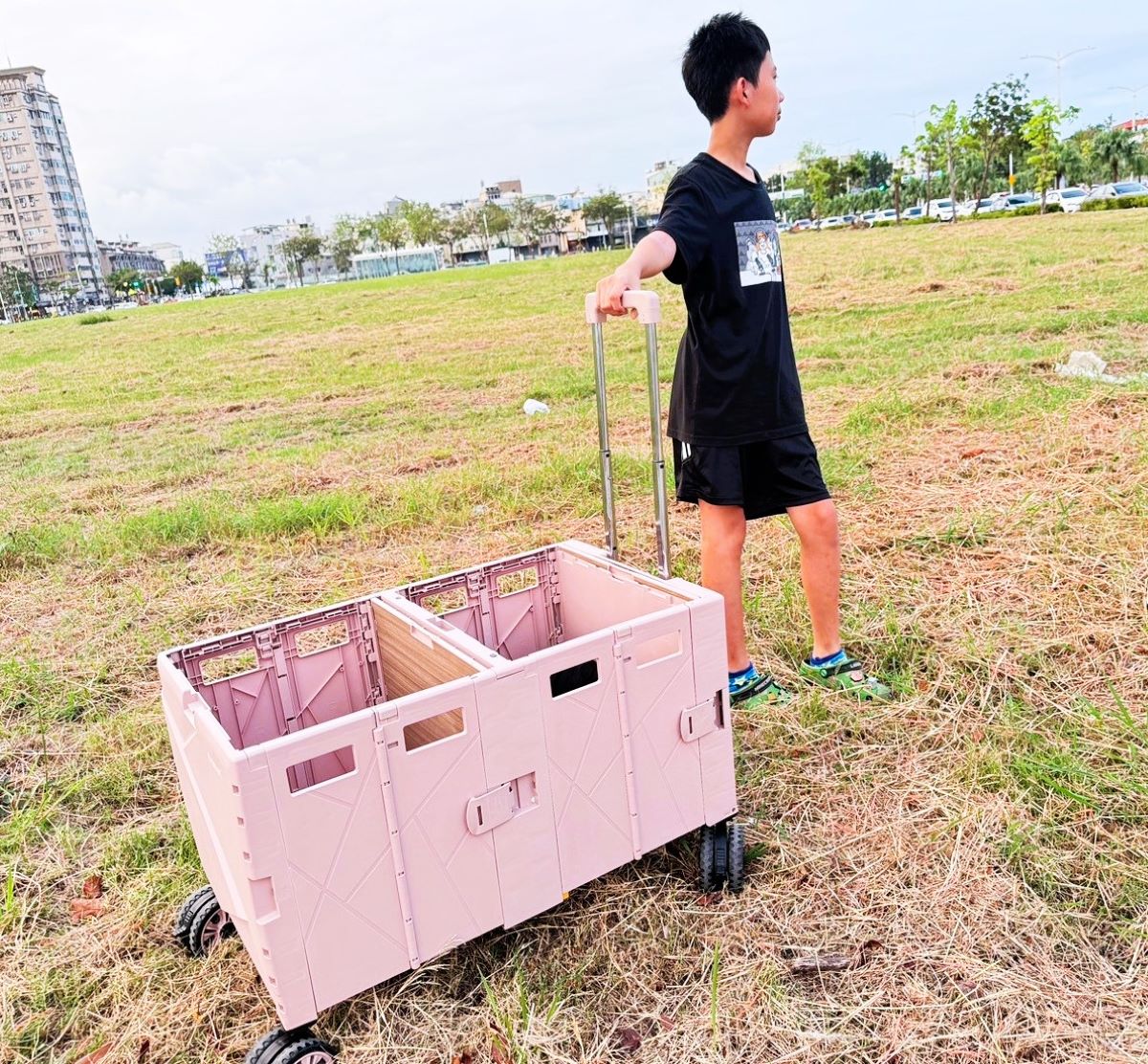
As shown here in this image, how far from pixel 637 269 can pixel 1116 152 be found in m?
45.2

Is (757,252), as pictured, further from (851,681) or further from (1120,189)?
(1120,189)

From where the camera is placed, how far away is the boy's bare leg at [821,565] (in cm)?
244

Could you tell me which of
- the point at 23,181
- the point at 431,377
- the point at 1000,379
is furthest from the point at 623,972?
the point at 23,181

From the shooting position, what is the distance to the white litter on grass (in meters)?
5.34

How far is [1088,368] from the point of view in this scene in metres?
5.58

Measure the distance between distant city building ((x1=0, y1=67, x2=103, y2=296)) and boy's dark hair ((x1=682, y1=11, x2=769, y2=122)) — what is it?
122392 mm

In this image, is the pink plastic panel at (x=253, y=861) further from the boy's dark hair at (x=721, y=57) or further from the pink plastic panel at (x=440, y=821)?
the boy's dark hair at (x=721, y=57)

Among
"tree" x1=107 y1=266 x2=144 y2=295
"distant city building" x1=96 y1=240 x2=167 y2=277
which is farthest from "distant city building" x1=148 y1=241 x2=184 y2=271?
"tree" x1=107 y1=266 x2=144 y2=295

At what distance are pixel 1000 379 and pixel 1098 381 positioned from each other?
582 millimetres

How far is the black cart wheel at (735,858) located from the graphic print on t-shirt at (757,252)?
122cm

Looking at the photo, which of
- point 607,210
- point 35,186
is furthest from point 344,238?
point 35,186

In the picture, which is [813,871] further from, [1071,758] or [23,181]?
[23,181]

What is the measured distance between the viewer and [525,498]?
4695mm

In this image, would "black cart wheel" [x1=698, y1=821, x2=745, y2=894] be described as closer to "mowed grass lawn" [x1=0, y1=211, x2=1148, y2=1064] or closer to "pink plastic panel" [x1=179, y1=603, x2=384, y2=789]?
"mowed grass lawn" [x1=0, y1=211, x2=1148, y2=1064]
